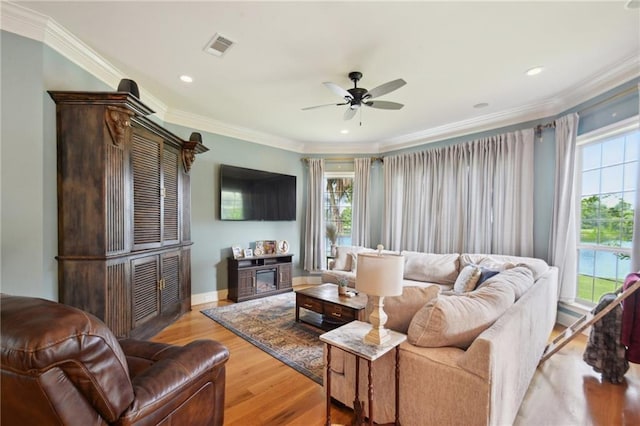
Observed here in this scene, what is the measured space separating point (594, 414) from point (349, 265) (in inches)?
121

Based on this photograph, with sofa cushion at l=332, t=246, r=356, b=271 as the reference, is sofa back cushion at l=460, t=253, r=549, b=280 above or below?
above

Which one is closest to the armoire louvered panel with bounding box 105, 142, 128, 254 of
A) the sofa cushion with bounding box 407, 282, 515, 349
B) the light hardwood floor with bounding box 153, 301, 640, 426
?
the light hardwood floor with bounding box 153, 301, 640, 426

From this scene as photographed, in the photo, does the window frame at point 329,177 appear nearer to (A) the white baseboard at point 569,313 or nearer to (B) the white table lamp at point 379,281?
(A) the white baseboard at point 569,313

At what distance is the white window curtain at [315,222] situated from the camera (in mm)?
5621

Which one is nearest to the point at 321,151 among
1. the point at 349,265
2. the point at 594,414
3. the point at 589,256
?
the point at 349,265

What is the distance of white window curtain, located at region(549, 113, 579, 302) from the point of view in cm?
330

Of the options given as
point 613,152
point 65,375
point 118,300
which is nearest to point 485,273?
point 613,152

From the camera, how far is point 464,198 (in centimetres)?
433

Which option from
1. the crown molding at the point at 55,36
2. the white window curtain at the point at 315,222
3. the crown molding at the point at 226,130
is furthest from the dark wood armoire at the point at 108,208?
the white window curtain at the point at 315,222

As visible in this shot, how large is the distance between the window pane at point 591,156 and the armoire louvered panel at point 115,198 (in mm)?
5203

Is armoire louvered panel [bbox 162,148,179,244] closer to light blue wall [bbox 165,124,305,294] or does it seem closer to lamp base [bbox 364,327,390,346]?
light blue wall [bbox 165,124,305,294]

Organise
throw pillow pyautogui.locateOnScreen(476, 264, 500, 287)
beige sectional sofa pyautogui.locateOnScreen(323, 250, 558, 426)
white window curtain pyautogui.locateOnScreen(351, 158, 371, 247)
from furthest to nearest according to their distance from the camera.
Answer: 1. white window curtain pyautogui.locateOnScreen(351, 158, 371, 247)
2. throw pillow pyautogui.locateOnScreen(476, 264, 500, 287)
3. beige sectional sofa pyautogui.locateOnScreen(323, 250, 558, 426)

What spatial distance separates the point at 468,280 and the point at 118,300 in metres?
3.73

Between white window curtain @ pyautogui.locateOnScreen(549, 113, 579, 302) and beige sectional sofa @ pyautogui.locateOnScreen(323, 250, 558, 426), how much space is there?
181 cm
